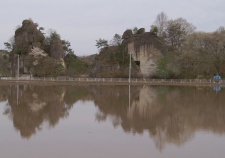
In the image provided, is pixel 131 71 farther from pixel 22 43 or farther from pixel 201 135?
pixel 201 135

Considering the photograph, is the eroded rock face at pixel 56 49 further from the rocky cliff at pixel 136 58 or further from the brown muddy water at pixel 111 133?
the brown muddy water at pixel 111 133

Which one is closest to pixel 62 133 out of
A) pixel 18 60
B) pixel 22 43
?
pixel 18 60

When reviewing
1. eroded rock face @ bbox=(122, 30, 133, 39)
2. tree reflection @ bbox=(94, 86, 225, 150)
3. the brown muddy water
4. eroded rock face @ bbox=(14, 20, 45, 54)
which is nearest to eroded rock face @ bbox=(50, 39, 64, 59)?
eroded rock face @ bbox=(14, 20, 45, 54)

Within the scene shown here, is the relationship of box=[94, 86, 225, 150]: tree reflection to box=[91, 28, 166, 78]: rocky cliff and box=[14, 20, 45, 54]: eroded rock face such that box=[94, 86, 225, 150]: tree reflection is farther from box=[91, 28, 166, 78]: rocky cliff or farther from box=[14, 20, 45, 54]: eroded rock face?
box=[14, 20, 45, 54]: eroded rock face

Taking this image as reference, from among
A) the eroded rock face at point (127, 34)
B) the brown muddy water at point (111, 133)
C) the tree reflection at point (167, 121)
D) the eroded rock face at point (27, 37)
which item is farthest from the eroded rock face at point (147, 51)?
the brown muddy water at point (111, 133)

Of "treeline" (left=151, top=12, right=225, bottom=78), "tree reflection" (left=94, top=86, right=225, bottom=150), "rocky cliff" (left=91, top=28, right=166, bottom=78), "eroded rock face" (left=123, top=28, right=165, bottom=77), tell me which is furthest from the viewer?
"eroded rock face" (left=123, top=28, right=165, bottom=77)

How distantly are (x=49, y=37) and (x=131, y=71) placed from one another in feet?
70.0

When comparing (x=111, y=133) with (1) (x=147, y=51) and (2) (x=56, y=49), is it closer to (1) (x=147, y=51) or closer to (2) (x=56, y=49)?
(1) (x=147, y=51)

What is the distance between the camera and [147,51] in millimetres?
60500

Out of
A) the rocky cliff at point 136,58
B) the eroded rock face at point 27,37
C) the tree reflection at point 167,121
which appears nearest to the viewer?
the tree reflection at point 167,121

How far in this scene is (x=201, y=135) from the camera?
1180 centimetres

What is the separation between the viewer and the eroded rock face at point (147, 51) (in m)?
60.0

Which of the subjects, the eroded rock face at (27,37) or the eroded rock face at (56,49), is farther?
the eroded rock face at (27,37)

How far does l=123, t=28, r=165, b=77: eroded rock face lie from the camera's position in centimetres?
6000
